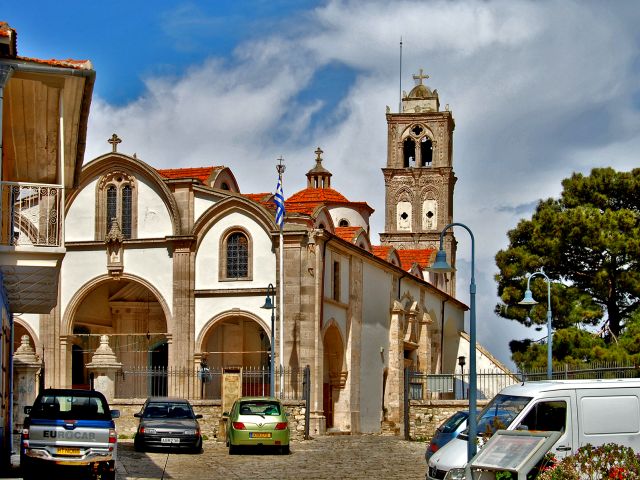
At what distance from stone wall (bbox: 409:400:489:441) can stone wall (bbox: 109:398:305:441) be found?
365 centimetres

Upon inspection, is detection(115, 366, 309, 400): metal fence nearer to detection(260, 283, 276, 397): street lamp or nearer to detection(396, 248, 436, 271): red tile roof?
detection(260, 283, 276, 397): street lamp

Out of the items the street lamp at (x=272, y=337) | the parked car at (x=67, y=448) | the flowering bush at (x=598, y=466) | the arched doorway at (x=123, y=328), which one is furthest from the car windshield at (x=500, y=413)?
the arched doorway at (x=123, y=328)

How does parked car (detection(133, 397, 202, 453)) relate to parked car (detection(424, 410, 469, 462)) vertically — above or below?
below

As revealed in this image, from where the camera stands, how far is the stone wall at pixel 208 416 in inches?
1468

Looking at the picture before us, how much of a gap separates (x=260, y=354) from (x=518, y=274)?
11.5 metres

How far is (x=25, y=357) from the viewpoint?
3538 cm

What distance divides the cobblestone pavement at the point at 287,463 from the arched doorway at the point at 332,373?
389 inches

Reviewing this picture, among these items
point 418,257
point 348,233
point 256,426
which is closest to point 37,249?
point 256,426

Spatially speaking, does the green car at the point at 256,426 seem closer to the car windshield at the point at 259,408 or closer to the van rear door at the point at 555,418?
the car windshield at the point at 259,408

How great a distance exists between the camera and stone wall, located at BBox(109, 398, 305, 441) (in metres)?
37.3

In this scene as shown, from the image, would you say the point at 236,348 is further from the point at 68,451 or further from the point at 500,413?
the point at 500,413

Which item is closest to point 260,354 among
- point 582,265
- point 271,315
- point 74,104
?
point 271,315

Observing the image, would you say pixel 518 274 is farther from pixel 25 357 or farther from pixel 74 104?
pixel 74 104

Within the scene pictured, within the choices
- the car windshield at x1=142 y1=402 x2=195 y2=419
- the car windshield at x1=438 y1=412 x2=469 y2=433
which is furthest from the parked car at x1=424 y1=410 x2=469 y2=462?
the car windshield at x1=142 y1=402 x2=195 y2=419
